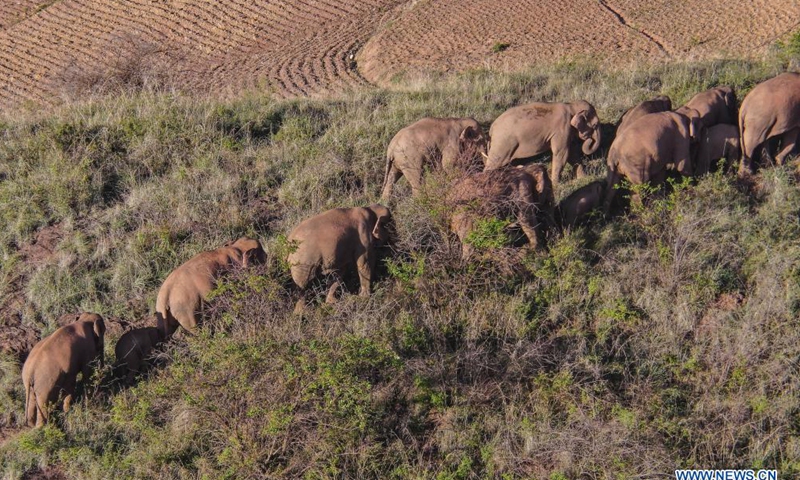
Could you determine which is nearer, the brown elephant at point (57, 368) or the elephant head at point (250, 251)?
the brown elephant at point (57, 368)

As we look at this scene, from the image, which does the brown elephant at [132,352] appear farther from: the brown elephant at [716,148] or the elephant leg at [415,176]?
the brown elephant at [716,148]

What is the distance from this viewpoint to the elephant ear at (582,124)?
11156 millimetres

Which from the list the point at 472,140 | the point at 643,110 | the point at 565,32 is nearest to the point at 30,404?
the point at 472,140

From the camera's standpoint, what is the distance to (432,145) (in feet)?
36.2

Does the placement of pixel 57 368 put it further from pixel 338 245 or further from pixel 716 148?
pixel 716 148

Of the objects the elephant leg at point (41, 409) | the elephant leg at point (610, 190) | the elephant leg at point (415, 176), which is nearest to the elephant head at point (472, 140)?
the elephant leg at point (415, 176)

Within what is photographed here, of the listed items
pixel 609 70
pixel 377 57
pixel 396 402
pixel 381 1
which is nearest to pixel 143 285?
pixel 396 402

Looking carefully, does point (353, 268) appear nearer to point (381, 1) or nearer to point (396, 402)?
point (396, 402)

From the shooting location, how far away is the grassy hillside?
7.36 metres

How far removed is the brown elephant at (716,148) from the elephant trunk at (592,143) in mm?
1254

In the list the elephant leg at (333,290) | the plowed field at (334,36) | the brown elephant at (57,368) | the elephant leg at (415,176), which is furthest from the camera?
the plowed field at (334,36)

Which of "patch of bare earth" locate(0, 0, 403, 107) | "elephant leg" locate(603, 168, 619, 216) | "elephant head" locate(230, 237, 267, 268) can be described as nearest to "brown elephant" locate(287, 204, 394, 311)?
"elephant head" locate(230, 237, 267, 268)

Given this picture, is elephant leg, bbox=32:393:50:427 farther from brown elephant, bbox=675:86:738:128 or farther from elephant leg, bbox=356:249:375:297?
brown elephant, bbox=675:86:738:128

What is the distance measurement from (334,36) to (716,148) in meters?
14.7
